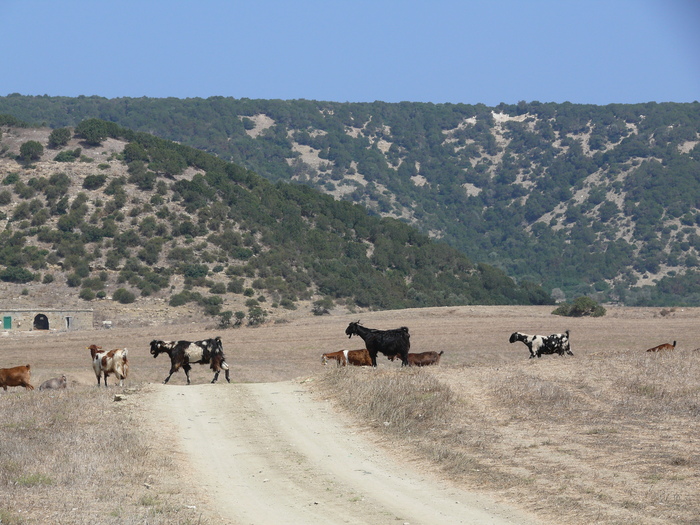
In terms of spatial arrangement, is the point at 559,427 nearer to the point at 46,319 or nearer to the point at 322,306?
the point at 46,319

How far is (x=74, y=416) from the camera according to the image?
745 inches

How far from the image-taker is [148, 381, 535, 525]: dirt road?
39.9ft

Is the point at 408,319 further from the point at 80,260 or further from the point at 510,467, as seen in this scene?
the point at 510,467

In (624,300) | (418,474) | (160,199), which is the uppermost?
(160,199)

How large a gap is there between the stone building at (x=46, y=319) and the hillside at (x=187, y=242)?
19.8ft

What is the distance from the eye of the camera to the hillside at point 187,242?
82562mm

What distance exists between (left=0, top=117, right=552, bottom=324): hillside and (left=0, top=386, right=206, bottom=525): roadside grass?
48.4m

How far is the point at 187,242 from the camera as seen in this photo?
91688mm

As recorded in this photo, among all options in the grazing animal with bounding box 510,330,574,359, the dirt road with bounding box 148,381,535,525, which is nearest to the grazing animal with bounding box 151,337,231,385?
the dirt road with bounding box 148,381,535,525

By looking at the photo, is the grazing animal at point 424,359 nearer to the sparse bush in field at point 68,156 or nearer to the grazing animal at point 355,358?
the grazing animal at point 355,358

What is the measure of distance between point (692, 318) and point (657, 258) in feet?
317

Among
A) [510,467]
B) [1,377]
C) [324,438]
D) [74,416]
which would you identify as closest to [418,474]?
[510,467]

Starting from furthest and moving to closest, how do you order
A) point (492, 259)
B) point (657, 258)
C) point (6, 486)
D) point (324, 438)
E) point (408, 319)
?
point (492, 259), point (657, 258), point (408, 319), point (324, 438), point (6, 486)

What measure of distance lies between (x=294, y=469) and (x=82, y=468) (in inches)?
141
